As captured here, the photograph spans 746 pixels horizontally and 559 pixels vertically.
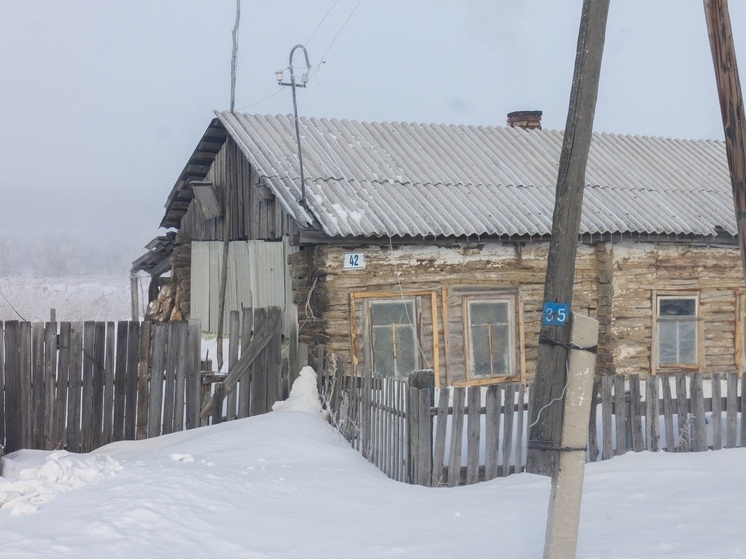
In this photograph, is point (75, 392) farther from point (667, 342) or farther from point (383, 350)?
point (667, 342)

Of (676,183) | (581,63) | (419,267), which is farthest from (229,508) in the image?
(676,183)

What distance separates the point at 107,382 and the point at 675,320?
8955 millimetres

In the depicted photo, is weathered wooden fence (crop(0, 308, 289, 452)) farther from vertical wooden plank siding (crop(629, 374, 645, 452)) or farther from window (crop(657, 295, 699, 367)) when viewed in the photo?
window (crop(657, 295, 699, 367))

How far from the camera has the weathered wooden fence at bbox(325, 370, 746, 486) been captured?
7.74 meters

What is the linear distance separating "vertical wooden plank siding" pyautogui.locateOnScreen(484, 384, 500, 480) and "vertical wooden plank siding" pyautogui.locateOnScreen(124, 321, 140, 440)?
13.3 ft

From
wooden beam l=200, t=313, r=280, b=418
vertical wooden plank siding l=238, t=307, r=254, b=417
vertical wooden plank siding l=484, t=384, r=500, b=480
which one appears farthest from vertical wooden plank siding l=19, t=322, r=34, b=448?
vertical wooden plank siding l=484, t=384, r=500, b=480

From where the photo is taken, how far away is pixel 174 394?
962 cm

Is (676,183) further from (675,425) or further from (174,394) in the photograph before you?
(174,394)

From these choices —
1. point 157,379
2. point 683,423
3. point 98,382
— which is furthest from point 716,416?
point 98,382

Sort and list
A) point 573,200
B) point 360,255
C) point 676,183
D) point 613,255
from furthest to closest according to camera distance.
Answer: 1. point 676,183
2. point 613,255
3. point 360,255
4. point 573,200

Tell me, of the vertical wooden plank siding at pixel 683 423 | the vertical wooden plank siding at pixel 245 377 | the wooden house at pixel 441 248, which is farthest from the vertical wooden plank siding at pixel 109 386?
the vertical wooden plank siding at pixel 683 423

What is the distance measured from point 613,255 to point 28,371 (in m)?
8.53

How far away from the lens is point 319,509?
235 inches

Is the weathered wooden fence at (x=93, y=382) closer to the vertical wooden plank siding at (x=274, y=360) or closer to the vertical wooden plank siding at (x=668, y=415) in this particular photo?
the vertical wooden plank siding at (x=274, y=360)
